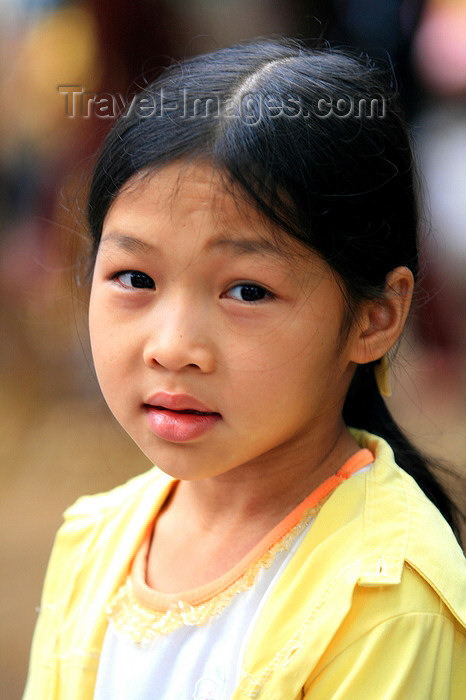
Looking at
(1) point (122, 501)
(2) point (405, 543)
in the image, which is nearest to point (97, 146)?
(1) point (122, 501)

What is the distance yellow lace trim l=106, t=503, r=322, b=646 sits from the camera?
3.06ft

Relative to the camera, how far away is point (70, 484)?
2.68 meters

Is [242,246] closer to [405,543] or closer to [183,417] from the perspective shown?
[183,417]

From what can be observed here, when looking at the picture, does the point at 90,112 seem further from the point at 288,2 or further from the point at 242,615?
the point at 242,615

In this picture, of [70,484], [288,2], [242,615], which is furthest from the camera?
[288,2]

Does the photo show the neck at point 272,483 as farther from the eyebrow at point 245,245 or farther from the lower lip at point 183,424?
the eyebrow at point 245,245

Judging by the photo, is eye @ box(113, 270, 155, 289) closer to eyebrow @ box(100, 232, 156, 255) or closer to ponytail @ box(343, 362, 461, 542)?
eyebrow @ box(100, 232, 156, 255)

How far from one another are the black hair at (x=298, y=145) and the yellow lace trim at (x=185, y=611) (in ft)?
0.95

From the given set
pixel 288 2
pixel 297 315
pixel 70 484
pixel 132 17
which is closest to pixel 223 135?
pixel 297 315

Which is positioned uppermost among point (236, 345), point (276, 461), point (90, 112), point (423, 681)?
point (90, 112)

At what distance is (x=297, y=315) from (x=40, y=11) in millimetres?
2672

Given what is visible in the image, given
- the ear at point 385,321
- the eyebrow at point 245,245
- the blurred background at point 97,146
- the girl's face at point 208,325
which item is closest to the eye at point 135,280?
the girl's face at point 208,325

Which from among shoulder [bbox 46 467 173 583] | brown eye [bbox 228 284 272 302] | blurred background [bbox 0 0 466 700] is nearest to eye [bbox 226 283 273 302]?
brown eye [bbox 228 284 272 302]

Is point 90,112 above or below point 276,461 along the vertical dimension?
above
